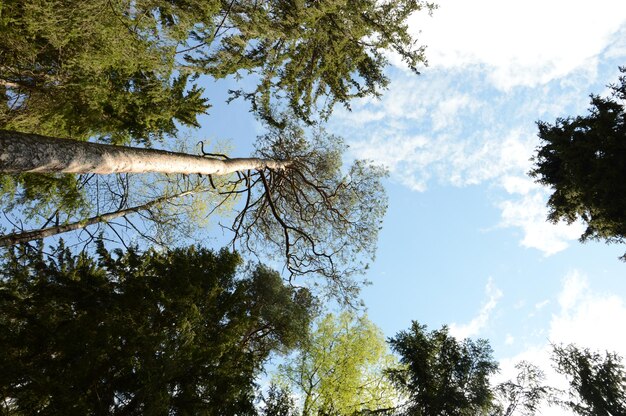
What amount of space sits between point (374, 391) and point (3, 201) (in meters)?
14.7

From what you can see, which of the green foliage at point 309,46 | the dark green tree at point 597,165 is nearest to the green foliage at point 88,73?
the green foliage at point 309,46

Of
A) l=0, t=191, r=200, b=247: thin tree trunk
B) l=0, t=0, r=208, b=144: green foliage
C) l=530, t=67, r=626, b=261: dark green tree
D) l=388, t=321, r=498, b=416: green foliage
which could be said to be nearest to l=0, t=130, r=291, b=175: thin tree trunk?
l=0, t=0, r=208, b=144: green foliage

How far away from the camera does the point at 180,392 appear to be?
219 inches

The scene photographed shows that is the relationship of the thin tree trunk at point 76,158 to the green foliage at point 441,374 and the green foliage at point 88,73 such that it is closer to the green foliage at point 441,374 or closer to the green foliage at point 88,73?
the green foliage at point 88,73

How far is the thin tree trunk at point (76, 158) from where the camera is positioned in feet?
11.9

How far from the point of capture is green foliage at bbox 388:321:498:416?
8.52m

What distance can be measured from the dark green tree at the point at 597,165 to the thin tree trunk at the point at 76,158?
34.1 feet

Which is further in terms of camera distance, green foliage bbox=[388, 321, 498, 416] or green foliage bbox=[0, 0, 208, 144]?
green foliage bbox=[388, 321, 498, 416]

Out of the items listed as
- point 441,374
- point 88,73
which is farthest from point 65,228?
point 441,374

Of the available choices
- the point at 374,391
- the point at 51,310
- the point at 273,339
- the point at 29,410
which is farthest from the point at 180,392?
the point at 374,391

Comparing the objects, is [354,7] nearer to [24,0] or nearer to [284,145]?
[284,145]

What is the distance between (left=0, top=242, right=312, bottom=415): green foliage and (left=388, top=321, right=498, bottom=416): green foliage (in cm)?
433

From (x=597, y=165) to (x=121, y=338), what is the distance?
1203cm

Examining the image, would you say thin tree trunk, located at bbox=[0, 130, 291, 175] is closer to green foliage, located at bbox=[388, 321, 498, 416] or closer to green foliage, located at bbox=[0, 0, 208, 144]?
green foliage, located at bbox=[0, 0, 208, 144]
